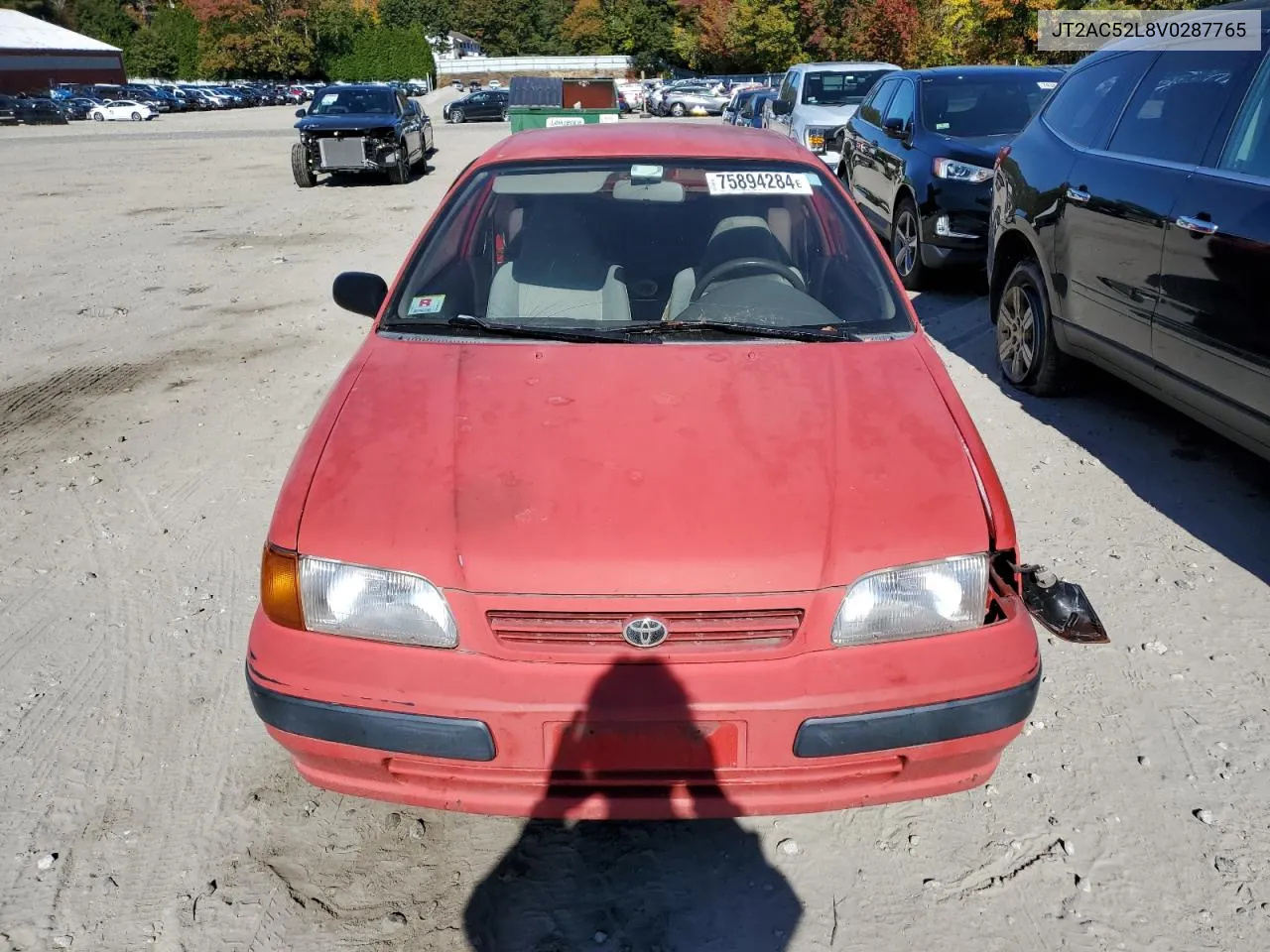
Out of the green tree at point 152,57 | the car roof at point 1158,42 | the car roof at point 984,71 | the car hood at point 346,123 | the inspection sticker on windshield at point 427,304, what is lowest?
the car hood at point 346,123

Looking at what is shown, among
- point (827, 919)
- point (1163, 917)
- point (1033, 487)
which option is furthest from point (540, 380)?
point (1033, 487)

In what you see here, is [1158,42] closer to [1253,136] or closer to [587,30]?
[1253,136]

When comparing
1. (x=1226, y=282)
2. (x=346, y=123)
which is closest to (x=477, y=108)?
(x=346, y=123)

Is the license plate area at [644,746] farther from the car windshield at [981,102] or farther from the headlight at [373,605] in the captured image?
the car windshield at [981,102]

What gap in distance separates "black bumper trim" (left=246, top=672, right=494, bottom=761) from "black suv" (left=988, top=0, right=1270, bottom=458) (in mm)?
3058

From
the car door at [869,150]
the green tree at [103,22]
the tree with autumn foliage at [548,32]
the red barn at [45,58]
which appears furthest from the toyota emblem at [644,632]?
the green tree at [103,22]

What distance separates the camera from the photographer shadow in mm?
1991

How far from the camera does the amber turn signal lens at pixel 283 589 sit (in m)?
2.14

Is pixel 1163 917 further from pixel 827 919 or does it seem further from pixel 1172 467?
pixel 1172 467

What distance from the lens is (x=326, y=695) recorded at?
2.05 m

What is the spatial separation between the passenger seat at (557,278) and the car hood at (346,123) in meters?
13.7

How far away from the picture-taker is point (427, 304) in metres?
3.07

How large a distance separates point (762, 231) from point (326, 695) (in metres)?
2.21

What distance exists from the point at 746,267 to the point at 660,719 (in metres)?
1.83
